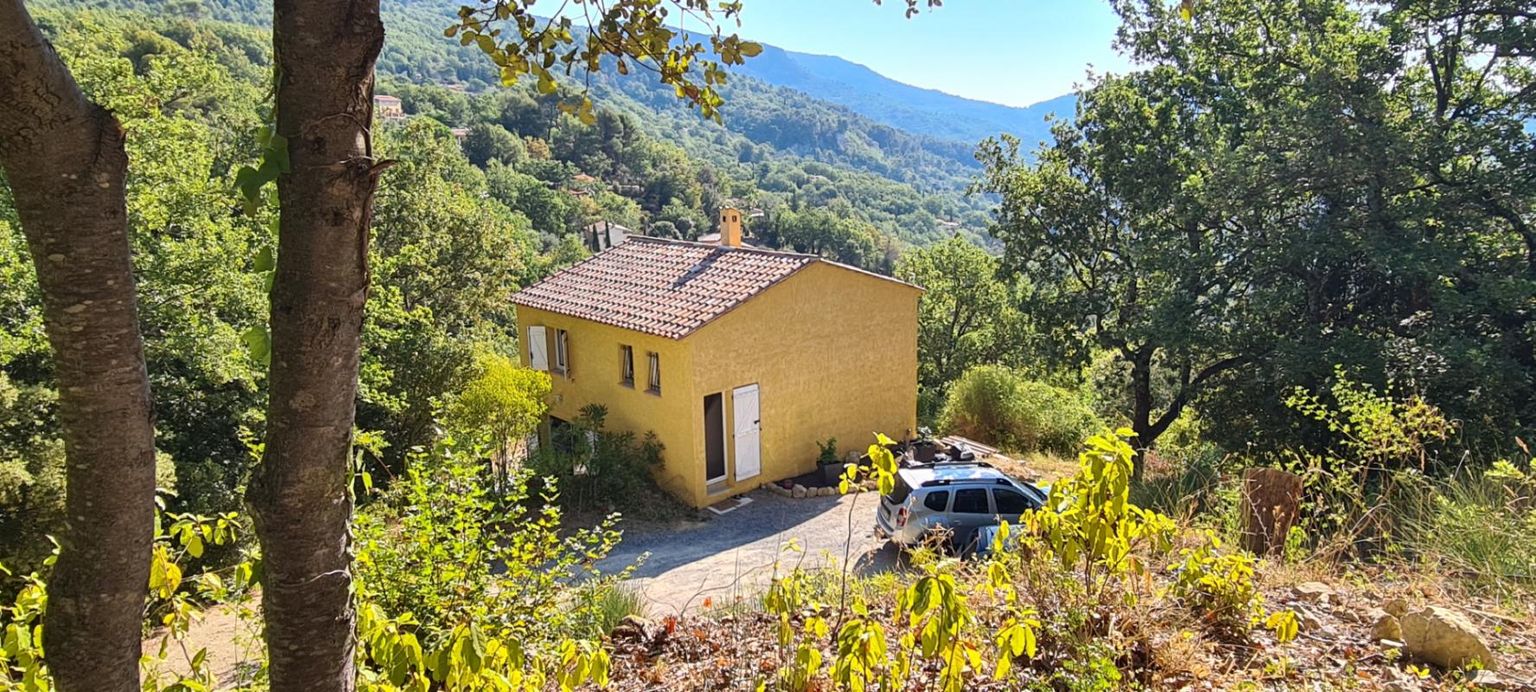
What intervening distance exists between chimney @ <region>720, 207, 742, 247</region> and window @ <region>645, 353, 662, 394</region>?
14.4ft

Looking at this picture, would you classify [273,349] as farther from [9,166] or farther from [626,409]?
[626,409]

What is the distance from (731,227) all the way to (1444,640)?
1546 cm

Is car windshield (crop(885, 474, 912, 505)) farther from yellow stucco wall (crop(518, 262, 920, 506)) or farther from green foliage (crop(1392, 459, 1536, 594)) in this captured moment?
green foliage (crop(1392, 459, 1536, 594))

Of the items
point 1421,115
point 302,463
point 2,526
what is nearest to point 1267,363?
point 1421,115

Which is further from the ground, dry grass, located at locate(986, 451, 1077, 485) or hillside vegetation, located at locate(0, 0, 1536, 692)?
hillside vegetation, located at locate(0, 0, 1536, 692)

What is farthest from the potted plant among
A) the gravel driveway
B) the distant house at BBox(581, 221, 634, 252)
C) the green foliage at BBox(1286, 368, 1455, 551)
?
the distant house at BBox(581, 221, 634, 252)

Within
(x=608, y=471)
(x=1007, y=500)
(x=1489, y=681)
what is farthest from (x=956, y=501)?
(x=1489, y=681)

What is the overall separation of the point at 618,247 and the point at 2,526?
478 inches

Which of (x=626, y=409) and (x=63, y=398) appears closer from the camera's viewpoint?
(x=63, y=398)

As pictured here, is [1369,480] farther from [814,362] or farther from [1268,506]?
[814,362]

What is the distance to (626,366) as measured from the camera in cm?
1511

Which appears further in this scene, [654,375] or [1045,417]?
[1045,417]

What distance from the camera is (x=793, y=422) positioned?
50.6 ft

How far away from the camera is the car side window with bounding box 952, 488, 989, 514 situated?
35.3 ft
